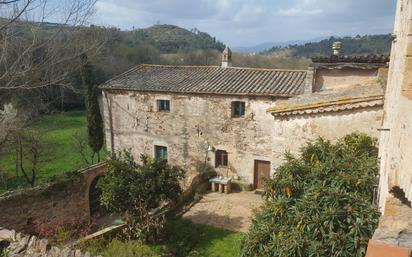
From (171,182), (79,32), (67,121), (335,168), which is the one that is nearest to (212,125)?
(171,182)

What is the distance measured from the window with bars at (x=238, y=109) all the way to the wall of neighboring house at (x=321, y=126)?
564cm

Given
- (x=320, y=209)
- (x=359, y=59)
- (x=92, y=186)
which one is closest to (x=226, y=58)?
(x=359, y=59)

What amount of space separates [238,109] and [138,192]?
710 centimetres

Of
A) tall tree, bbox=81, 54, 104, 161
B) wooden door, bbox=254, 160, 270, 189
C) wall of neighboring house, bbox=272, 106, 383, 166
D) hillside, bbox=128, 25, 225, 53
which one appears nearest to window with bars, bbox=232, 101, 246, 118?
wooden door, bbox=254, 160, 270, 189

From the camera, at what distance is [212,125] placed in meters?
17.3

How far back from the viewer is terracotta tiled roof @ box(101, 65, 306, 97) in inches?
632

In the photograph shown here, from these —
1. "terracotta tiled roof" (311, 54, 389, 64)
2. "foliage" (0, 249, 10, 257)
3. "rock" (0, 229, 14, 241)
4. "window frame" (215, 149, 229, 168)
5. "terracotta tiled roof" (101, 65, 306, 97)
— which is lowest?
"window frame" (215, 149, 229, 168)

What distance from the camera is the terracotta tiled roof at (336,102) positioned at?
9484 millimetres

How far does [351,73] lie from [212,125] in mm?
6946

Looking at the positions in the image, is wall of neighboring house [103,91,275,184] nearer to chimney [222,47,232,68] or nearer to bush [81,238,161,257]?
chimney [222,47,232,68]

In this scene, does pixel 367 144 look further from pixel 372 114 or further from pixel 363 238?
pixel 363 238

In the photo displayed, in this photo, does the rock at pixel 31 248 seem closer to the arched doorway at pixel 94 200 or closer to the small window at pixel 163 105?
the arched doorway at pixel 94 200

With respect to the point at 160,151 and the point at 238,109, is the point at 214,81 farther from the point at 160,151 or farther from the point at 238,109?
the point at 160,151

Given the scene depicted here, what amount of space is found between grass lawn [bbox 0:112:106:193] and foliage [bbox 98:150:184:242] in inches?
127
